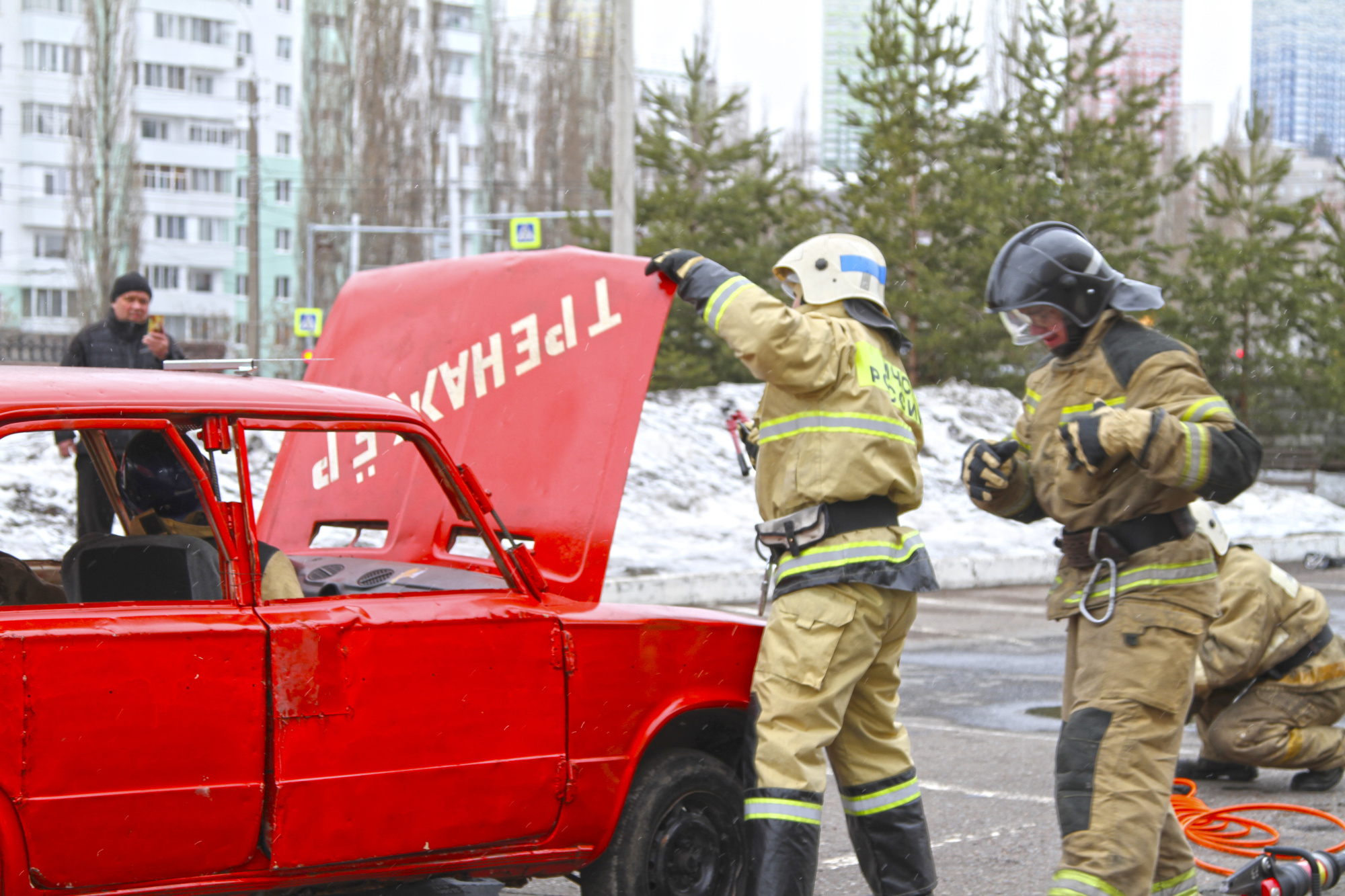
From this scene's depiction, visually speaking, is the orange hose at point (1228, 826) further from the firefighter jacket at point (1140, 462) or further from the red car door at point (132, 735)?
the red car door at point (132, 735)

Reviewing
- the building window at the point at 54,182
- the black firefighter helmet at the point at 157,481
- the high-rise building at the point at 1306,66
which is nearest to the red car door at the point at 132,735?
the black firefighter helmet at the point at 157,481

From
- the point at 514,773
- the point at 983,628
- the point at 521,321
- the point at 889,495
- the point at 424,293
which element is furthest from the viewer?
the point at 983,628

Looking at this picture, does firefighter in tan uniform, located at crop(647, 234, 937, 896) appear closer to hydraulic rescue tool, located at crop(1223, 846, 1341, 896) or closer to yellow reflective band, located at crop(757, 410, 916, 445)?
yellow reflective band, located at crop(757, 410, 916, 445)

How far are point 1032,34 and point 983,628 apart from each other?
16831mm

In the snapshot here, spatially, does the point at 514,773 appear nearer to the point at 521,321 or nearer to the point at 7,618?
the point at 7,618

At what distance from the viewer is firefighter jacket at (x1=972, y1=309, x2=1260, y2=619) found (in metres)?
3.55

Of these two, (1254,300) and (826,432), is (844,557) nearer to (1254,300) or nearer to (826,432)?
(826,432)

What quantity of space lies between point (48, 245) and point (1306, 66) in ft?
414

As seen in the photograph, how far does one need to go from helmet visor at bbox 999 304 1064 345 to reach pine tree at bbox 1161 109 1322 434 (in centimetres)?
2088

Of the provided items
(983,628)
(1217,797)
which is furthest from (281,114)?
(1217,797)

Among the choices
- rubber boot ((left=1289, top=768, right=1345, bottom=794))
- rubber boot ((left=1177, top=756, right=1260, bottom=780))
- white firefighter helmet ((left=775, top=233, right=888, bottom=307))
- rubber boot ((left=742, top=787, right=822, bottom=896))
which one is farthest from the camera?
rubber boot ((left=1177, top=756, right=1260, bottom=780))

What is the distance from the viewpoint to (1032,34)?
80.7 feet

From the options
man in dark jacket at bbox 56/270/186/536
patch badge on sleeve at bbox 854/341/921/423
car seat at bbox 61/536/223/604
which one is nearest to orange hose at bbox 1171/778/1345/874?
patch badge on sleeve at bbox 854/341/921/423

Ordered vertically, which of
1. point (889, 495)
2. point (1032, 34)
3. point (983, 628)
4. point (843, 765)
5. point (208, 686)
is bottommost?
point (983, 628)
